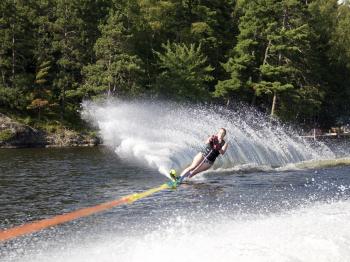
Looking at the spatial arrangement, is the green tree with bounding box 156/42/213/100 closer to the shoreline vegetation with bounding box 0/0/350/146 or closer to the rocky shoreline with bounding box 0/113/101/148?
the shoreline vegetation with bounding box 0/0/350/146

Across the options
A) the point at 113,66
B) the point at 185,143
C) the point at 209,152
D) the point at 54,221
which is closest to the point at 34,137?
the point at 113,66

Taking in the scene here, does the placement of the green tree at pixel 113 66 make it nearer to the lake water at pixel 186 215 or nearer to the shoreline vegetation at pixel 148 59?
the shoreline vegetation at pixel 148 59

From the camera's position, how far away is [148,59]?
64.6 metres

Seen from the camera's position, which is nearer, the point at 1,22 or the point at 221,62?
the point at 1,22

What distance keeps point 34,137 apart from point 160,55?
17.8 meters

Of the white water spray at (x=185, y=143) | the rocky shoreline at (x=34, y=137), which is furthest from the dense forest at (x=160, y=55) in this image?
the white water spray at (x=185, y=143)

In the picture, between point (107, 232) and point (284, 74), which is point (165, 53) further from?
point (107, 232)

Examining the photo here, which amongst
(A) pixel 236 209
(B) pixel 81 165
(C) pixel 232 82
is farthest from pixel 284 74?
(A) pixel 236 209

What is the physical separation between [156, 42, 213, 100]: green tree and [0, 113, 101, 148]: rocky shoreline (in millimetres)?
10023

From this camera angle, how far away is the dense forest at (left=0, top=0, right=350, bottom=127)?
54750mm

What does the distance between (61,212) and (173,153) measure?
10916 millimetres

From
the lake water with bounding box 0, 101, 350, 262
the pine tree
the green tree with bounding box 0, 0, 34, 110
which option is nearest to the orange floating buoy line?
the lake water with bounding box 0, 101, 350, 262

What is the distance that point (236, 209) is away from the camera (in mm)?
16500

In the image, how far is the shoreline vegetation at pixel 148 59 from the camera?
178ft
